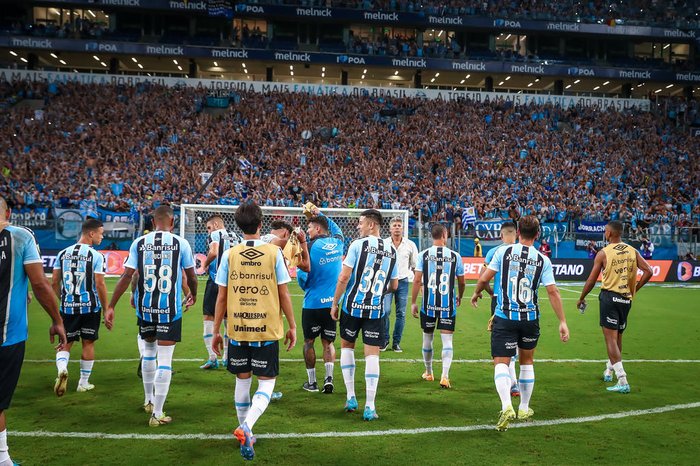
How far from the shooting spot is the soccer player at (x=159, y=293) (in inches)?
295

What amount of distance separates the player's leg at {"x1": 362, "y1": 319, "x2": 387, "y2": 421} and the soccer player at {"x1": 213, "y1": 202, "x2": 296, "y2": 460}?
5.71 ft

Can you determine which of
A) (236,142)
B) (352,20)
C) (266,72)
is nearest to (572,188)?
(236,142)

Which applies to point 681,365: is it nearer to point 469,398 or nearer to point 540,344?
point 540,344

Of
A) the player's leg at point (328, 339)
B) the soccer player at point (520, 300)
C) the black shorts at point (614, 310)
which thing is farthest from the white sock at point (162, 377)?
the black shorts at point (614, 310)

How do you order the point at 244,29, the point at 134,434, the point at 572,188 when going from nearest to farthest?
the point at 134,434 → the point at 572,188 → the point at 244,29

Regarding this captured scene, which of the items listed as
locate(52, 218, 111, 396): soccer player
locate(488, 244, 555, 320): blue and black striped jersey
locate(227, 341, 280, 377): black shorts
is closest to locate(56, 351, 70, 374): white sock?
locate(52, 218, 111, 396): soccer player

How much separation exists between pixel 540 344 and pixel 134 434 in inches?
352

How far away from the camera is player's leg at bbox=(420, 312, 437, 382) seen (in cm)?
969

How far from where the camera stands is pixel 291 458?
640 centimetres

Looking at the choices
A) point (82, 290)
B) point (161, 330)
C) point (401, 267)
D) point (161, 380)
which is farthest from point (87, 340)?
point (401, 267)

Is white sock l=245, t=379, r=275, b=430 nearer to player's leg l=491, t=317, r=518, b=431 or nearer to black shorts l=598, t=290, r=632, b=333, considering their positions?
player's leg l=491, t=317, r=518, b=431

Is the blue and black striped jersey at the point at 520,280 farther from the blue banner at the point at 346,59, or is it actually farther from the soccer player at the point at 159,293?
the blue banner at the point at 346,59

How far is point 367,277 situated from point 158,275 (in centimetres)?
250

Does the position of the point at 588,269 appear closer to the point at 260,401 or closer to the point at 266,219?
the point at 266,219
